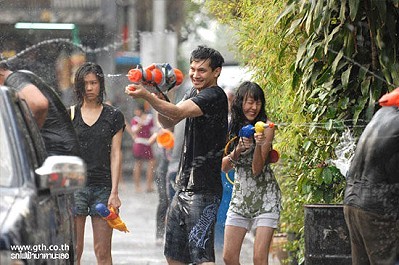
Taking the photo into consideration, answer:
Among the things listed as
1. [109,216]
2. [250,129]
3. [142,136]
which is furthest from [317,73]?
[142,136]

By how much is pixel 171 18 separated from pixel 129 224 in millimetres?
6032

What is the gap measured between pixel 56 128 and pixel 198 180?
1098mm

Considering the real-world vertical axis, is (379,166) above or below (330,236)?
above

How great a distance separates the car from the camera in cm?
507

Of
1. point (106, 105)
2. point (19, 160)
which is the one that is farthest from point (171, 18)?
point (19, 160)

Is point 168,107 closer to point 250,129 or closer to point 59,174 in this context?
point 250,129

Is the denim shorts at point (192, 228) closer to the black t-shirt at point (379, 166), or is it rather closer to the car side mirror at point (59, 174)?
the black t-shirt at point (379, 166)

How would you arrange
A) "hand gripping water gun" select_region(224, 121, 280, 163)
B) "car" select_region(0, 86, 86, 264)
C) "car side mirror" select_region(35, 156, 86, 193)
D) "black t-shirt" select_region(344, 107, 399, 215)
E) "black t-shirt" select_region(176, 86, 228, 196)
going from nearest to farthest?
"car" select_region(0, 86, 86, 264) < "car side mirror" select_region(35, 156, 86, 193) < "black t-shirt" select_region(344, 107, 399, 215) < "black t-shirt" select_region(176, 86, 228, 196) < "hand gripping water gun" select_region(224, 121, 280, 163)

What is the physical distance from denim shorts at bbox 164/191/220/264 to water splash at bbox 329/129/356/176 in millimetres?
1125

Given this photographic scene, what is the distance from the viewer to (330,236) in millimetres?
8188

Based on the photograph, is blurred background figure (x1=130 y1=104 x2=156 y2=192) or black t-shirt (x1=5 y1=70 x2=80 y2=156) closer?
black t-shirt (x1=5 y1=70 x2=80 y2=156)

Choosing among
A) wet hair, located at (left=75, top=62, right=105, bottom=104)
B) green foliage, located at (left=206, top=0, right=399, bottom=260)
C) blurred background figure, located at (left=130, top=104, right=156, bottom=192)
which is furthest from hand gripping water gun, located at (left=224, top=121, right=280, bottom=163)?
blurred background figure, located at (left=130, top=104, right=156, bottom=192)

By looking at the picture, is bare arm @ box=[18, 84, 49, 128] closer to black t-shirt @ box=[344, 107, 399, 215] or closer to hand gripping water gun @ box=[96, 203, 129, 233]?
hand gripping water gun @ box=[96, 203, 129, 233]

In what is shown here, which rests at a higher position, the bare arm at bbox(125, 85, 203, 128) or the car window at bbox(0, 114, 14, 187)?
the bare arm at bbox(125, 85, 203, 128)
